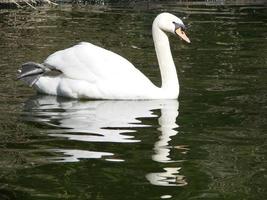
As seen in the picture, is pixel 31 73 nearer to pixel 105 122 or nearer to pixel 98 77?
pixel 98 77

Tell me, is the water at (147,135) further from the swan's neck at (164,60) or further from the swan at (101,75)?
the swan's neck at (164,60)

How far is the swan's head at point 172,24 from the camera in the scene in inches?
438

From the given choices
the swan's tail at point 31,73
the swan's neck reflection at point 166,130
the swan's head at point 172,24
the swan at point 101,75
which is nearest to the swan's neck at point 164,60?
the swan at point 101,75

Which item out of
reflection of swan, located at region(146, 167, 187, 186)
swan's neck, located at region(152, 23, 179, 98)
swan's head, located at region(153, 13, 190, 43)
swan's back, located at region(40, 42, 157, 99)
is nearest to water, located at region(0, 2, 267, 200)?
reflection of swan, located at region(146, 167, 187, 186)

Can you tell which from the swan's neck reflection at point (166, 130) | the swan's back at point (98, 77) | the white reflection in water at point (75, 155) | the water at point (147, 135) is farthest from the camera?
the swan's back at point (98, 77)

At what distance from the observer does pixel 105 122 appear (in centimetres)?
920

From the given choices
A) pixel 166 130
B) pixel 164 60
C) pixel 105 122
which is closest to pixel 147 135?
pixel 166 130

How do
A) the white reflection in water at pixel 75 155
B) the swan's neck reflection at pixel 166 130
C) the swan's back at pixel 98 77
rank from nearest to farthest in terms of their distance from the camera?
the white reflection in water at pixel 75 155 → the swan's neck reflection at pixel 166 130 → the swan's back at pixel 98 77

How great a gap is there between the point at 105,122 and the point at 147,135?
2.63 feet

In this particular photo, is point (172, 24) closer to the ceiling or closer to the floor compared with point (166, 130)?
closer to the ceiling

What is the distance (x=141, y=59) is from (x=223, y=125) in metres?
5.50

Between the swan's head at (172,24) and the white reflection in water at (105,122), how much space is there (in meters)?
1.07

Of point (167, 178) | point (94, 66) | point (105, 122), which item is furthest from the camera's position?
point (94, 66)

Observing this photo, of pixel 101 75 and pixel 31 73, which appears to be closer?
pixel 101 75
